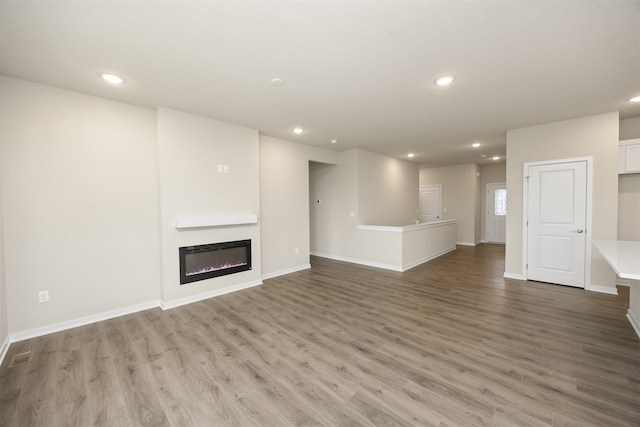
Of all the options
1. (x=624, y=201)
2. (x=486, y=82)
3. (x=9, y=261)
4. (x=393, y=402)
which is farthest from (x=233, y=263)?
(x=624, y=201)

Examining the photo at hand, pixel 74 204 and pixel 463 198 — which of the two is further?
pixel 463 198

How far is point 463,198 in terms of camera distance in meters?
8.54

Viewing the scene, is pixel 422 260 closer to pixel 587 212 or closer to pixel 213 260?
pixel 587 212

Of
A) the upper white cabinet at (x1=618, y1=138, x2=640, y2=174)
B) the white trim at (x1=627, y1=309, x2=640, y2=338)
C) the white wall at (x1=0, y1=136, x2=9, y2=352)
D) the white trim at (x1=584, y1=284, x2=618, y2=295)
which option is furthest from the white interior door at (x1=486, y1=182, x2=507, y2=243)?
the white wall at (x1=0, y1=136, x2=9, y2=352)

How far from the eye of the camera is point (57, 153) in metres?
2.92

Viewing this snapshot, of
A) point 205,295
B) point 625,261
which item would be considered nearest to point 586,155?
point 625,261

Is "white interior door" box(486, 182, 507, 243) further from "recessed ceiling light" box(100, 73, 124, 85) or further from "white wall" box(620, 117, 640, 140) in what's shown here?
"recessed ceiling light" box(100, 73, 124, 85)

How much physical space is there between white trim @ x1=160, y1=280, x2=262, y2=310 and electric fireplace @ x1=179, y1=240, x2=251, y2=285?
24cm

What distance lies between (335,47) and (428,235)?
521 cm

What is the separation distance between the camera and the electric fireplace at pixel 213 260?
3744 millimetres

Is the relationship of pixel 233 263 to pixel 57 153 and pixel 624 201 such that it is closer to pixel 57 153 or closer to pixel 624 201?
pixel 57 153

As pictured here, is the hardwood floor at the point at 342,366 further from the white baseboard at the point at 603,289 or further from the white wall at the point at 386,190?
the white wall at the point at 386,190

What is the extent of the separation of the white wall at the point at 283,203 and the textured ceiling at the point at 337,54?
1.35 m

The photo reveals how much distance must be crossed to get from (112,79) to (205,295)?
2961mm
